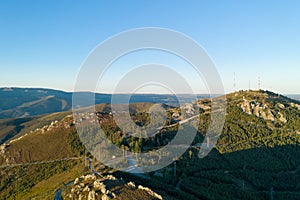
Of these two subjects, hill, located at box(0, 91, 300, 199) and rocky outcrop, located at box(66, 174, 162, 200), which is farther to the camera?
hill, located at box(0, 91, 300, 199)

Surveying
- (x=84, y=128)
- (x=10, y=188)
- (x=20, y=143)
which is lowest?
(x=10, y=188)

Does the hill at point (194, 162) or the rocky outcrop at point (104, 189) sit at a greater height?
the rocky outcrop at point (104, 189)

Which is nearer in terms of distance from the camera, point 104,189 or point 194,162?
point 104,189

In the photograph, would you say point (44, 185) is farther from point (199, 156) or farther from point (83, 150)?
point (199, 156)

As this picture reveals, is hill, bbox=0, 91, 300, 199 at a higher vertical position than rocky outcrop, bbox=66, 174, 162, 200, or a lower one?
lower

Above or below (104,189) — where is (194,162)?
below

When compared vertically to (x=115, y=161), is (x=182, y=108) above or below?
above

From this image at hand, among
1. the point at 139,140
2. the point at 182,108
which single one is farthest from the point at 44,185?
the point at 182,108

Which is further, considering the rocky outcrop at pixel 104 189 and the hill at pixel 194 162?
the hill at pixel 194 162
